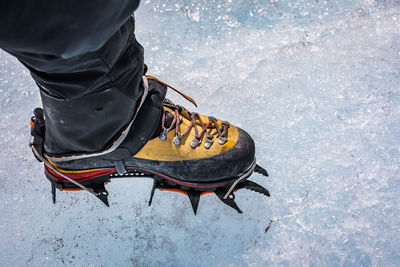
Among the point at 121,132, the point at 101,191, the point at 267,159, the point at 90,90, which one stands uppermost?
the point at 90,90

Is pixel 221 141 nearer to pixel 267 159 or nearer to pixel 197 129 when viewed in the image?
pixel 197 129

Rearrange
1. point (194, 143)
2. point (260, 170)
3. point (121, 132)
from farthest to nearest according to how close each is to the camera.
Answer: point (260, 170) → point (194, 143) → point (121, 132)

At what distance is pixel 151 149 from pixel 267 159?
40cm

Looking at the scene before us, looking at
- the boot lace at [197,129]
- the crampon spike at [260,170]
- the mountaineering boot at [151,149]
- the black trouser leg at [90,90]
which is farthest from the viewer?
the crampon spike at [260,170]

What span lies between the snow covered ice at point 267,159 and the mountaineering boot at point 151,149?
0.09 metres

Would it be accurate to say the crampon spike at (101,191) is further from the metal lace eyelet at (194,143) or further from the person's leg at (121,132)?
the metal lace eyelet at (194,143)

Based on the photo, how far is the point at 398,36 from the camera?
129 centimetres

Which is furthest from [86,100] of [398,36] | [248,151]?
[398,36]

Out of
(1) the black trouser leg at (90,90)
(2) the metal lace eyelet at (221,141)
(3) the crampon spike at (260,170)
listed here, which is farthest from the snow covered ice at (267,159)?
(1) the black trouser leg at (90,90)

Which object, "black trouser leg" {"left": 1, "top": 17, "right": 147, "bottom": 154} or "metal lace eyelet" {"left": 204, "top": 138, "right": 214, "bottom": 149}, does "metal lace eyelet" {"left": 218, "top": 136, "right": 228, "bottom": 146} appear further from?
"black trouser leg" {"left": 1, "top": 17, "right": 147, "bottom": 154}

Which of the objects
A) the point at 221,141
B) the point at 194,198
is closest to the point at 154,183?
the point at 194,198

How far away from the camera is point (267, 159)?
1.05 meters

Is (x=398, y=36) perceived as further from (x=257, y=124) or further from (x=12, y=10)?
(x=12, y=10)

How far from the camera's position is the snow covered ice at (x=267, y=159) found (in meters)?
0.92
